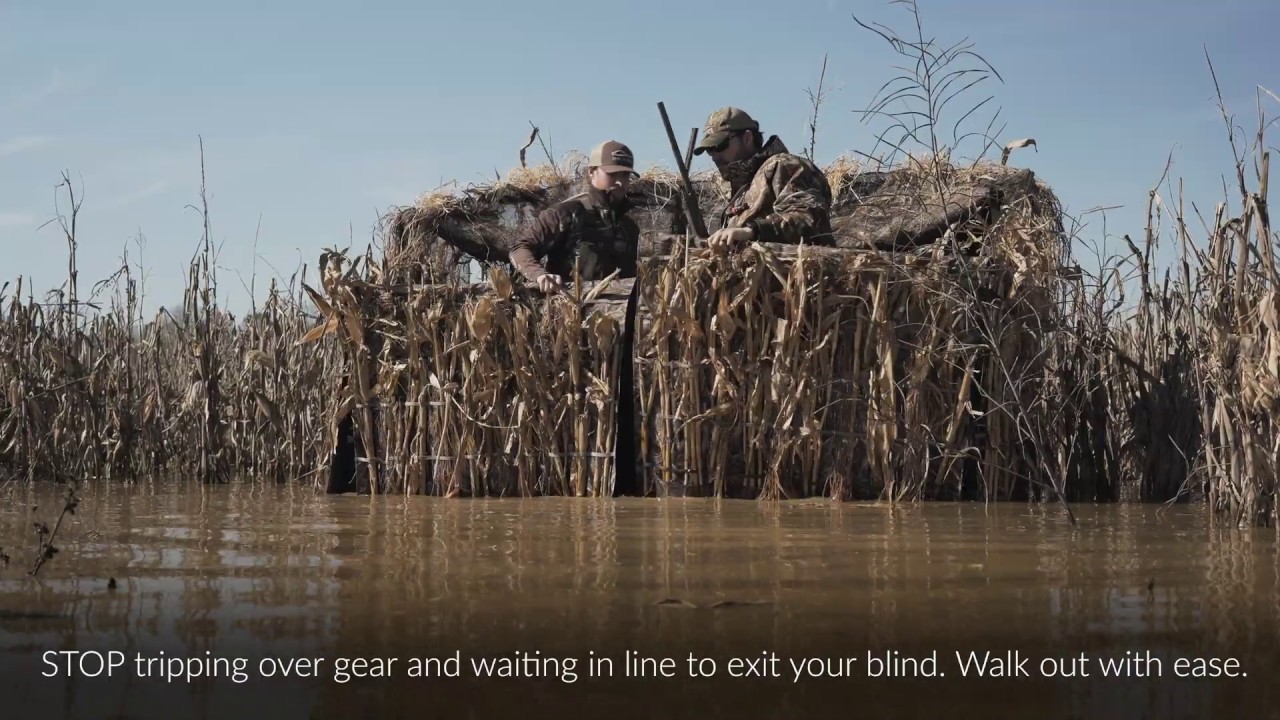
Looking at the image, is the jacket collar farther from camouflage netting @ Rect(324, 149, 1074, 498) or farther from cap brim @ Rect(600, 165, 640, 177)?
camouflage netting @ Rect(324, 149, 1074, 498)

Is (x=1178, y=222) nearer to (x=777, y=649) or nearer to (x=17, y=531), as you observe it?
(x=777, y=649)

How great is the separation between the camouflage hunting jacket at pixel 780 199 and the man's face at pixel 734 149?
58 mm

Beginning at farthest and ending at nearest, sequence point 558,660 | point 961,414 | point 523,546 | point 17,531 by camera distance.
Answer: point 961,414 → point 17,531 → point 523,546 → point 558,660

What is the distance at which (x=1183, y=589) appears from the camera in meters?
2.96

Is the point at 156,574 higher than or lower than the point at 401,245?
lower

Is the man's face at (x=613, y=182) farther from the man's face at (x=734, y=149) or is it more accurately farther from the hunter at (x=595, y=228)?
the man's face at (x=734, y=149)

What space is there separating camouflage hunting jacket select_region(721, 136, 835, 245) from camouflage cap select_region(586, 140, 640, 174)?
110 cm

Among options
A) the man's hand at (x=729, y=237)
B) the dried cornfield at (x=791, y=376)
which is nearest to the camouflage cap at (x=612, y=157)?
the dried cornfield at (x=791, y=376)

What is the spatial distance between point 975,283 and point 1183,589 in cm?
330

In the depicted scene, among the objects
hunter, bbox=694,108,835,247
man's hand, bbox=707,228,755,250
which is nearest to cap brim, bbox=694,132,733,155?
hunter, bbox=694,108,835,247

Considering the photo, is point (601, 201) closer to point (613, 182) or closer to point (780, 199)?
point (613, 182)

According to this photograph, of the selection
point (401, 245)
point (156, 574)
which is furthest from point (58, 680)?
point (401, 245)

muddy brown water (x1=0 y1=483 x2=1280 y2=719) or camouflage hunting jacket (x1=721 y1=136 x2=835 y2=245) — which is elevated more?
camouflage hunting jacket (x1=721 y1=136 x2=835 y2=245)

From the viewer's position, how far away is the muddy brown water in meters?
1.96
